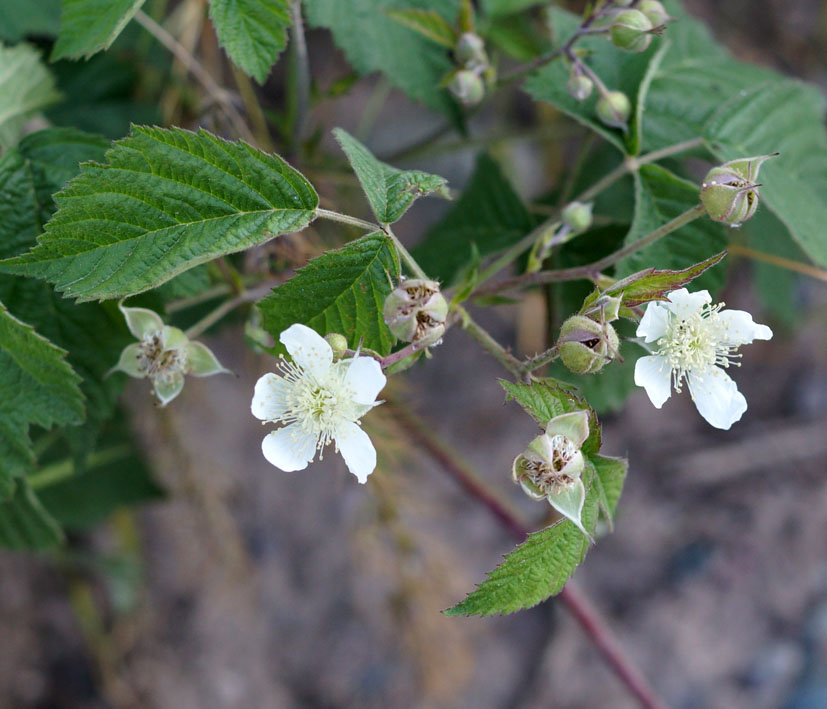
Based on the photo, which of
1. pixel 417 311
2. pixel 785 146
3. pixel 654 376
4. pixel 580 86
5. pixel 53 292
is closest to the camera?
pixel 417 311

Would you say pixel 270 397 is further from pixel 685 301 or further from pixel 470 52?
pixel 470 52

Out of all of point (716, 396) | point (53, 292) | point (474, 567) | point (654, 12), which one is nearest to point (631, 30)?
point (654, 12)

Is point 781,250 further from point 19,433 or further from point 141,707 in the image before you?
point 141,707

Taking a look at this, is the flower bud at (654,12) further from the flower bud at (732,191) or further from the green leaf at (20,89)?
the green leaf at (20,89)

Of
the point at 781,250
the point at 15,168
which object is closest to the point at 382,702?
the point at 781,250

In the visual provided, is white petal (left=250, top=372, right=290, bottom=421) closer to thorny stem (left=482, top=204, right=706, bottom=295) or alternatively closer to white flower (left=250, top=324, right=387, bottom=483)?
white flower (left=250, top=324, right=387, bottom=483)

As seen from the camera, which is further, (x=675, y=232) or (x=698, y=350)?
(x=675, y=232)

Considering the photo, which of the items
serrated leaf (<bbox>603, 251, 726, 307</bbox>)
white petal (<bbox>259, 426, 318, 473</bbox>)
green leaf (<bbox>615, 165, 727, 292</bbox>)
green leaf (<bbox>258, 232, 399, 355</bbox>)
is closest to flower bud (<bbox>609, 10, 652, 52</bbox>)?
green leaf (<bbox>615, 165, 727, 292</bbox>)
